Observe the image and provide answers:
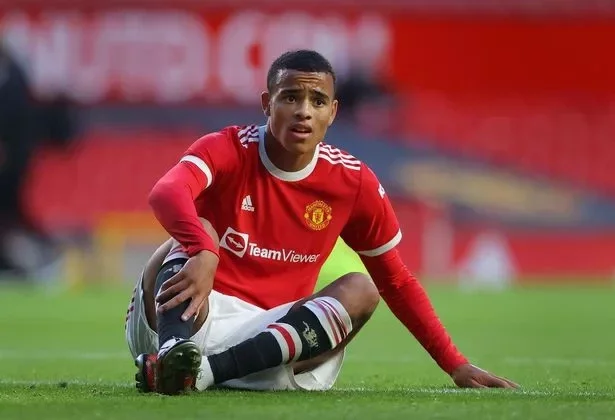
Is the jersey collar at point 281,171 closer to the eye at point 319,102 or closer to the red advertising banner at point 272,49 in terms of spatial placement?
the eye at point 319,102

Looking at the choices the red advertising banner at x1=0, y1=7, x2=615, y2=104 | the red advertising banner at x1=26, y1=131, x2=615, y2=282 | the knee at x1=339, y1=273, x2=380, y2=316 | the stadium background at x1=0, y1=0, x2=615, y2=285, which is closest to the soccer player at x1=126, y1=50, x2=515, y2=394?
the knee at x1=339, y1=273, x2=380, y2=316

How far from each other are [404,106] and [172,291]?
14.3m

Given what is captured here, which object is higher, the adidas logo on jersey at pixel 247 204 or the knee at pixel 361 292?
the adidas logo on jersey at pixel 247 204

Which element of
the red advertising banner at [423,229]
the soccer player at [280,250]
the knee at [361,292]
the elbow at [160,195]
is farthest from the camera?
the red advertising banner at [423,229]

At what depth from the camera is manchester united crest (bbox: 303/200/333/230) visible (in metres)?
5.21

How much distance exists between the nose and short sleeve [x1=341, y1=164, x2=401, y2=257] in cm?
38

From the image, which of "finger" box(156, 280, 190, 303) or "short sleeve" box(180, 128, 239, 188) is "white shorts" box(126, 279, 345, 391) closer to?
"finger" box(156, 280, 190, 303)

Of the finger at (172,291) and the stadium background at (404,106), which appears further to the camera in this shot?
the stadium background at (404,106)

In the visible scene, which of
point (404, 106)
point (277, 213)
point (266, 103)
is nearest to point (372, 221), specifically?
point (277, 213)

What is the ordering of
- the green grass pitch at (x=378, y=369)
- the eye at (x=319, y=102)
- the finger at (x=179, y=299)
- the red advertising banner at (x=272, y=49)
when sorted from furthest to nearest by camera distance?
the red advertising banner at (x=272, y=49) → the eye at (x=319, y=102) → the finger at (x=179, y=299) → the green grass pitch at (x=378, y=369)

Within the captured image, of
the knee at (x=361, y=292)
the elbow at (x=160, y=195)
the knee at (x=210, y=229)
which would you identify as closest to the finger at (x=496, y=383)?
the knee at (x=361, y=292)

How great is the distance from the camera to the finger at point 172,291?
15.1ft

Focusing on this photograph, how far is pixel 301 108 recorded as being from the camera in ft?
16.6

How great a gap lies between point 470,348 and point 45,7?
38.5 feet
